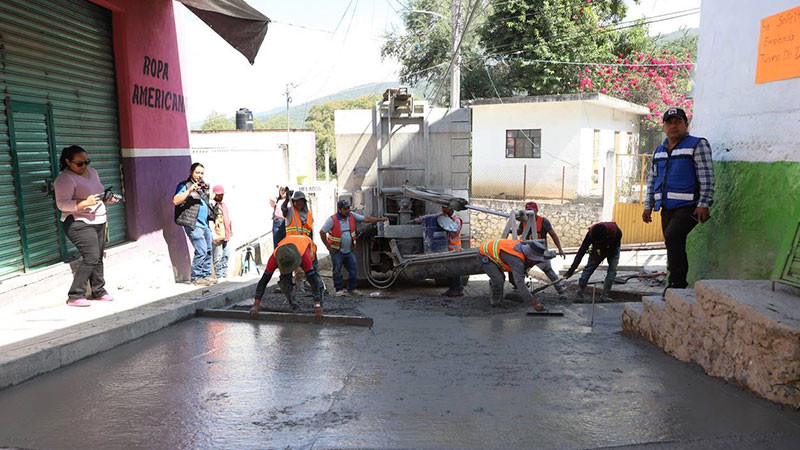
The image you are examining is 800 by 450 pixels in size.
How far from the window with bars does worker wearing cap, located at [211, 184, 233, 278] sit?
12466mm

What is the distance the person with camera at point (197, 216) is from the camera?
24.0ft

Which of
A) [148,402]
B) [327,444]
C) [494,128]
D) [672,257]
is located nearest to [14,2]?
[148,402]

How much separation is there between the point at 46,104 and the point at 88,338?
2930 millimetres

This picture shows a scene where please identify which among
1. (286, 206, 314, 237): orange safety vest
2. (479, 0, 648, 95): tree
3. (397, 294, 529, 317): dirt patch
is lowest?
(397, 294, 529, 317): dirt patch

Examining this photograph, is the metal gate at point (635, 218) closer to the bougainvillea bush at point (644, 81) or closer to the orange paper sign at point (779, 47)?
the bougainvillea bush at point (644, 81)

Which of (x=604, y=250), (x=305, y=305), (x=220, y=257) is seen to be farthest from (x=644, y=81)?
(x=305, y=305)

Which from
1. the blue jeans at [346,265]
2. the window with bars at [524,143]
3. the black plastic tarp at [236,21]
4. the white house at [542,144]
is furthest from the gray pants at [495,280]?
the window with bars at [524,143]

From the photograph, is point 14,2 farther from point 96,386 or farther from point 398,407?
point 398,407

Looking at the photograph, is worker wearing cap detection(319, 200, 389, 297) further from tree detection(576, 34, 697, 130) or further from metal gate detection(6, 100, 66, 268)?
tree detection(576, 34, 697, 130)

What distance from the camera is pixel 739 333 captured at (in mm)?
3199

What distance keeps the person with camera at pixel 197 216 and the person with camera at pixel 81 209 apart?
1646 millimetres

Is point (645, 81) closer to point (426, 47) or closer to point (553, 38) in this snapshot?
point (553, 38)

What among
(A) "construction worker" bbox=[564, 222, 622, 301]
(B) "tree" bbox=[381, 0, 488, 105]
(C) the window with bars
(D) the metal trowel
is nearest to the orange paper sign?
(D) the metal trowel

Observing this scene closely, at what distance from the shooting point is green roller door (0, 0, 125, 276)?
207 inches
